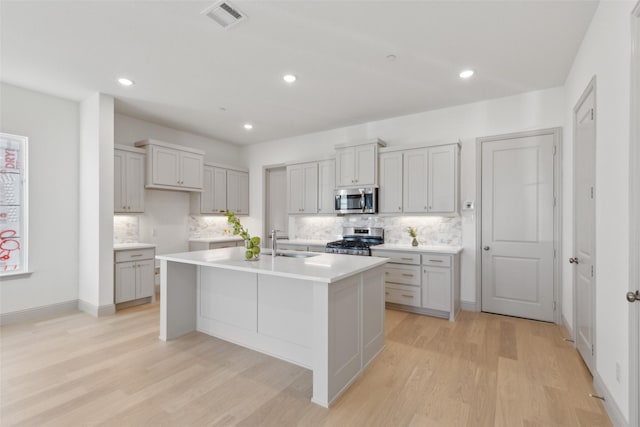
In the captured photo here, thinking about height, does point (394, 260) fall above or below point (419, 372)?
above

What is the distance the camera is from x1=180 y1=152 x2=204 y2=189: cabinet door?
5156mm

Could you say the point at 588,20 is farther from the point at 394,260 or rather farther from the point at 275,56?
the point at 394,260

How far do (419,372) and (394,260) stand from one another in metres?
1.83

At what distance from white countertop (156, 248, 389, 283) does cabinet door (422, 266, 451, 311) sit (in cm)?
146

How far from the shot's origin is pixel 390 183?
457 centimetres

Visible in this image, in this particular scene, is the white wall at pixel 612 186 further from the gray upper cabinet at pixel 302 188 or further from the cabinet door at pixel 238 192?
the cabinet door at pixel 238 192

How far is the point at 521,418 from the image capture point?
6.39 feet

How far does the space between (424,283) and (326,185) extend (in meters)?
2.33

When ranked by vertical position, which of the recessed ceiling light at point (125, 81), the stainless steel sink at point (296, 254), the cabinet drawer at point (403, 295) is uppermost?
the recessed ceiling light at point (125, 81)

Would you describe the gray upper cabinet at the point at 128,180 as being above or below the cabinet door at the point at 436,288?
above

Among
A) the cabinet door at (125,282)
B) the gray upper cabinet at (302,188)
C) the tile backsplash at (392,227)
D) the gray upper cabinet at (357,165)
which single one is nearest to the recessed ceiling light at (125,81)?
the cabinet door at (125,282)

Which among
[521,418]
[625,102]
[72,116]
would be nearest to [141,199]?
[72,116]

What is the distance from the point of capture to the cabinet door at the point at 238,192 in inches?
245

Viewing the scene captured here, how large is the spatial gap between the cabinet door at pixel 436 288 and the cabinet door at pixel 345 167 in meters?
1.80
